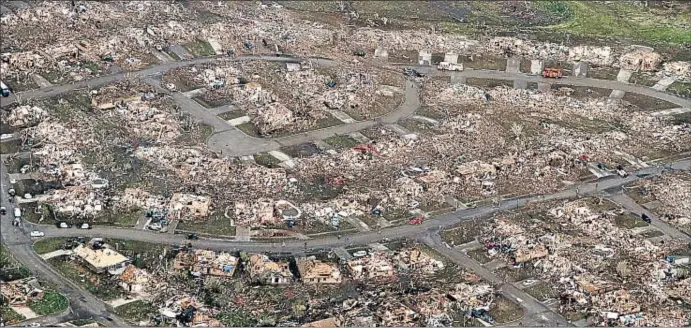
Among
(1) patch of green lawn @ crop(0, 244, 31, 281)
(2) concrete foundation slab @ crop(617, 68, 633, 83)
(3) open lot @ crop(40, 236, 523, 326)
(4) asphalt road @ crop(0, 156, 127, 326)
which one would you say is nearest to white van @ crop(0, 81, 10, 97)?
(4) asphalt road @ crop(0, 156, 127, 326)

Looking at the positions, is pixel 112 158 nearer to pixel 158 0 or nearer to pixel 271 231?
pixel 271 231

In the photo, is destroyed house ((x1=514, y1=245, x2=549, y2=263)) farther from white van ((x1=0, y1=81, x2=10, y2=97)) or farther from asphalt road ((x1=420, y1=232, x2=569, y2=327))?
white van ((x1=0, y1=81, x2=10, y2=97))

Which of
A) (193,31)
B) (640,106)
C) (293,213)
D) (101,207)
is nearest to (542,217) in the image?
(293,213)

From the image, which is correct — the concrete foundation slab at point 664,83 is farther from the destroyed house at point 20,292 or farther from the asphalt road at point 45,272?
the destroyed house at point 20,292

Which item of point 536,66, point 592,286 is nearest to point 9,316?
point 592,286

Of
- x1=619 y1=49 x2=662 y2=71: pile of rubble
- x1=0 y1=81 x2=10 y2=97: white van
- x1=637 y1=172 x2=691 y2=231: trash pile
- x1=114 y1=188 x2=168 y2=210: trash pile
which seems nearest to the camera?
x1=114 y1=188 x2=168 y2=210: trash pile

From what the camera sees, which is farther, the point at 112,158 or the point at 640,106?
the point at 640,106
